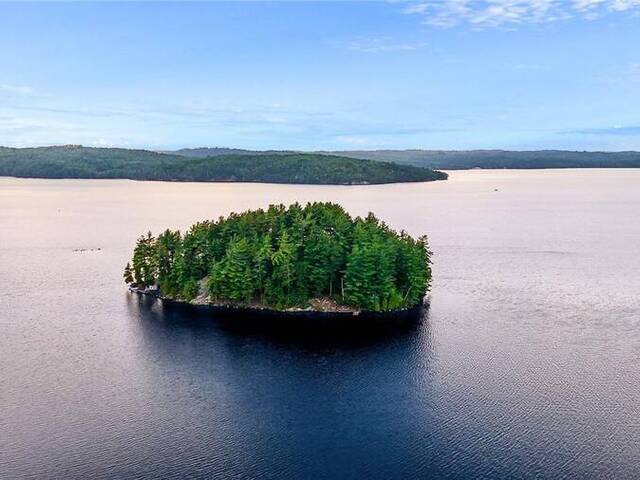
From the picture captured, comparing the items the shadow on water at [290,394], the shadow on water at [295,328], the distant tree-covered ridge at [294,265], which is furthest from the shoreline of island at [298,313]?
the shadow on water at [290,394]

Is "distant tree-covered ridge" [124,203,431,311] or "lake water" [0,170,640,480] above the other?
"distant tree-covered ridge" [124,203,431,311]

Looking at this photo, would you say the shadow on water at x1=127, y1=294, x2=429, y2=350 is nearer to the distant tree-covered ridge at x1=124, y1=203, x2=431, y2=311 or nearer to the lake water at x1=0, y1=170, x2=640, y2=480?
the lake water at x1=0, y1=170, x2=640, y2=480

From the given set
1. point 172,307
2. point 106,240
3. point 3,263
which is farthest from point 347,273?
point 106,240

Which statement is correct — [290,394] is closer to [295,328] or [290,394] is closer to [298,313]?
[295,328]

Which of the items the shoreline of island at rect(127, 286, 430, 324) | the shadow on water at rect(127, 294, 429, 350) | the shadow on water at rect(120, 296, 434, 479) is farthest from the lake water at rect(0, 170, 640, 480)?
the shoreline of island at rect(127, 286, 430, 324)

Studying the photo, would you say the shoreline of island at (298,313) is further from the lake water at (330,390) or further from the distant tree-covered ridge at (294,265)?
the lake water at (330,390)

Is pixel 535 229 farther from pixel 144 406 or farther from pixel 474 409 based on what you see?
pixel 144 406

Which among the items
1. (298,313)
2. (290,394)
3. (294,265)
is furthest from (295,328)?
(290,394)
